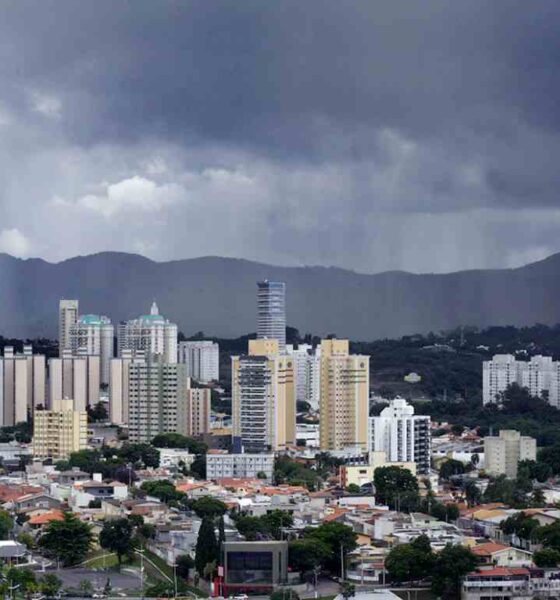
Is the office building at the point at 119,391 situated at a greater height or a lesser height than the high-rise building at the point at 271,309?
lesser

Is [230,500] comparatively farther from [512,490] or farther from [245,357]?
[245,357]

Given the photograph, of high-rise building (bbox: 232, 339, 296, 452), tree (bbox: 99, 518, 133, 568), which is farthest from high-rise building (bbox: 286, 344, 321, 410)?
tree (bbox: 99, 518, 133, 568)

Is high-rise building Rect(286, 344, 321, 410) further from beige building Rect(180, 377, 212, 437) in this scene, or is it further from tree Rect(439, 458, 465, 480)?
tree Rect(439, 458, 465, 480)

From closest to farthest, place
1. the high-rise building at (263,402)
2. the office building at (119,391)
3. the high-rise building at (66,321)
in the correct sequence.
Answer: the high-rise building at (263,402) → the office building at (119,391) → the high-rise building at (66,321)

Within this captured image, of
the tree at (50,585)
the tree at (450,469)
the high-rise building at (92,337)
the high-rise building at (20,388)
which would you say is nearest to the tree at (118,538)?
the tree at (50,585)

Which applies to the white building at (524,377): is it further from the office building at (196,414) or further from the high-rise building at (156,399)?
the high-rise building at (156,399)

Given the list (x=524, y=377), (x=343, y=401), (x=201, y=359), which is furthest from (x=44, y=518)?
(x=201, y=359)

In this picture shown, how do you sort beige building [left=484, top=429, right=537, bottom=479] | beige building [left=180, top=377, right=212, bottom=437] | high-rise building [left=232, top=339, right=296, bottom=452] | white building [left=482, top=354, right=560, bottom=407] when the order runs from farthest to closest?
white building [left=482, top=354, right=560, bottom=407]
beige building [left=180, top=377, right=212, bottom=437]
high-rise building [left=232, top=339, right=296, bottom=452]
beige building [left=484, top=429, right=537, bottom=479]
